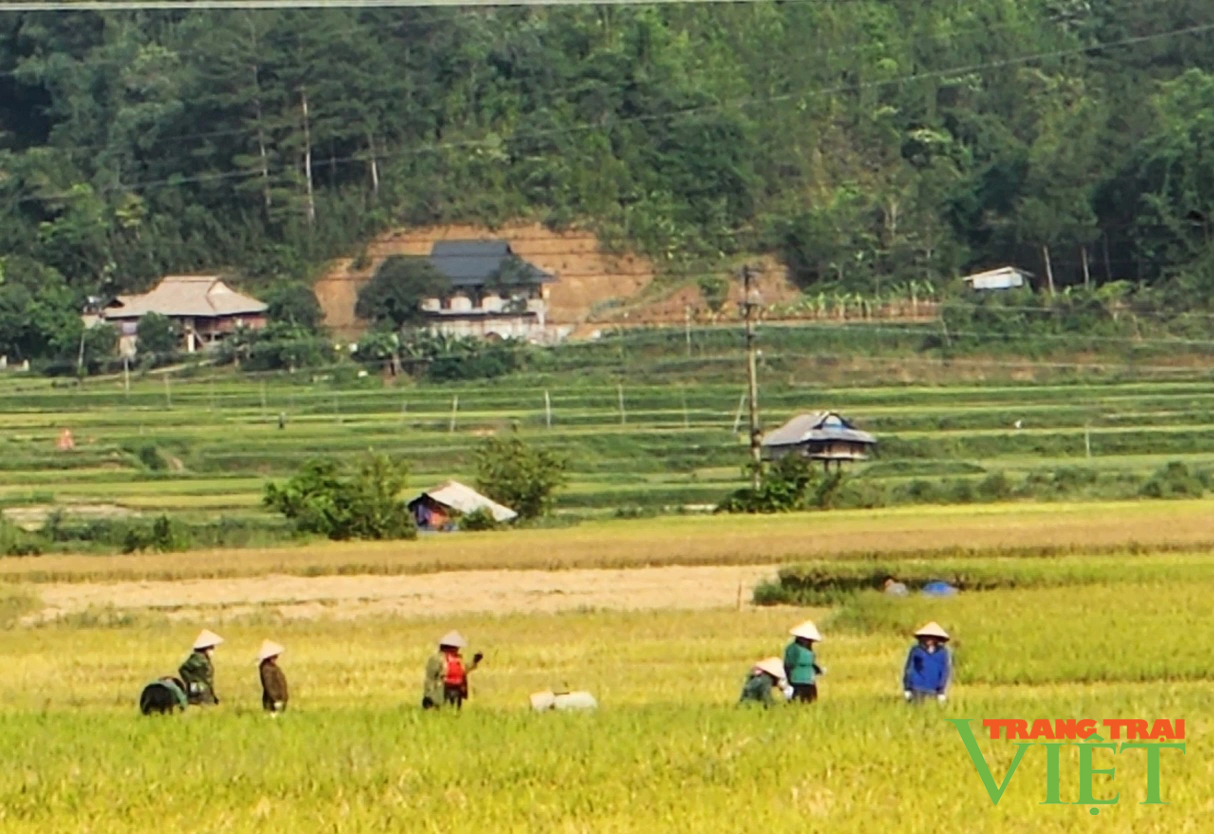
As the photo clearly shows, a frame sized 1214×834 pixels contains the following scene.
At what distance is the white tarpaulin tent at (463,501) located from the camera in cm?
3425

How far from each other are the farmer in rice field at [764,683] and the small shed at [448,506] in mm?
21729

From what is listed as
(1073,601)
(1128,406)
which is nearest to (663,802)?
(1073,601)

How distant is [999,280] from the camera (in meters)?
57.7

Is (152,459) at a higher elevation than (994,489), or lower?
higher

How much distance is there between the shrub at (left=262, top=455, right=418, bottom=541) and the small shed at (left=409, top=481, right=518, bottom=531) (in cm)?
167

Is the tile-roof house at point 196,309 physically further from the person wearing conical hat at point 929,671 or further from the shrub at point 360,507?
the person wearing conical hat at point 929,671

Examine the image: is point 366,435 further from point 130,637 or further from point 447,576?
point 130,637

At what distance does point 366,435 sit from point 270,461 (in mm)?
2501

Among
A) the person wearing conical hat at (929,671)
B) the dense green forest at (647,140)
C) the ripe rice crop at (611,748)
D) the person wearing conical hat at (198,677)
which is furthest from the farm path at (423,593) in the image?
the dense green forest at (647,140)

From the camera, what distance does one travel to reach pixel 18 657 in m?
18.0

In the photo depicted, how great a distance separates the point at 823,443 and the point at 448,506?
8.24 meters

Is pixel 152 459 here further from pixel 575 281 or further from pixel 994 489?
pixel 575 281

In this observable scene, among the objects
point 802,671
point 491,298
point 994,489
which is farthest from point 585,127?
point 802,671

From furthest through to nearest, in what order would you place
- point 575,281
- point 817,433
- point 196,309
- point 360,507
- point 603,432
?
point 575,281 → point 196,309 → point 603,432 → point 817,433 → point 360,507
